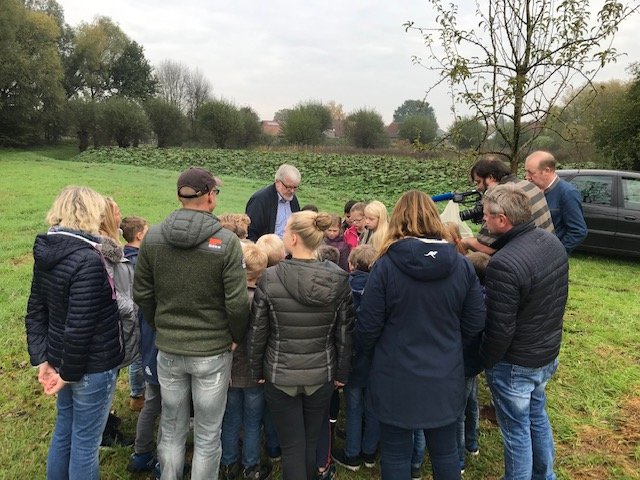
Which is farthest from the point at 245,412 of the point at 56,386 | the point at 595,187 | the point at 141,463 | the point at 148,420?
the point at 595,187

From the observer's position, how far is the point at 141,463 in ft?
9.58

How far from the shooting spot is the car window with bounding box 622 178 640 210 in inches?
318

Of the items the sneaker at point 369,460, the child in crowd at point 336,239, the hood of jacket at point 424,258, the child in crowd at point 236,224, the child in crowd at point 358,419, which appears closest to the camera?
the hood of jacket at point 424,258

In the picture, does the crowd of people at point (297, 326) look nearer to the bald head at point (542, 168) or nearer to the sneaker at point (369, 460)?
the sneaker at point (369, 460)

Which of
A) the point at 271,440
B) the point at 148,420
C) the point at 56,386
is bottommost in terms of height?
the point at 271,440

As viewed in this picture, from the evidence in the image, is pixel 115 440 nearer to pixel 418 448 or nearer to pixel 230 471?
pixel 230 471

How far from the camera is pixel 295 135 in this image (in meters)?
44.6

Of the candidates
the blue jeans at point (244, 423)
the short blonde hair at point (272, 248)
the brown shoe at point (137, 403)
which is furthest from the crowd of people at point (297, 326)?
the brown shoe at point (137, 403)

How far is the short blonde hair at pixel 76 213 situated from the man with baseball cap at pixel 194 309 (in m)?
0.31

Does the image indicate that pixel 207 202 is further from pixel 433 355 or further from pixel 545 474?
pixel 545 474

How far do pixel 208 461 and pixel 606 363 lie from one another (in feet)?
13.1

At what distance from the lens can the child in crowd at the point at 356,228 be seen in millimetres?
4473

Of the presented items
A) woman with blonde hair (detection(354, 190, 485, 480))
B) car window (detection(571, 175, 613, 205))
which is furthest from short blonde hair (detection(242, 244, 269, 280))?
car window (detection(571, 175, 613, 205))

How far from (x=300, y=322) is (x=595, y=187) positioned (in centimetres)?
811
